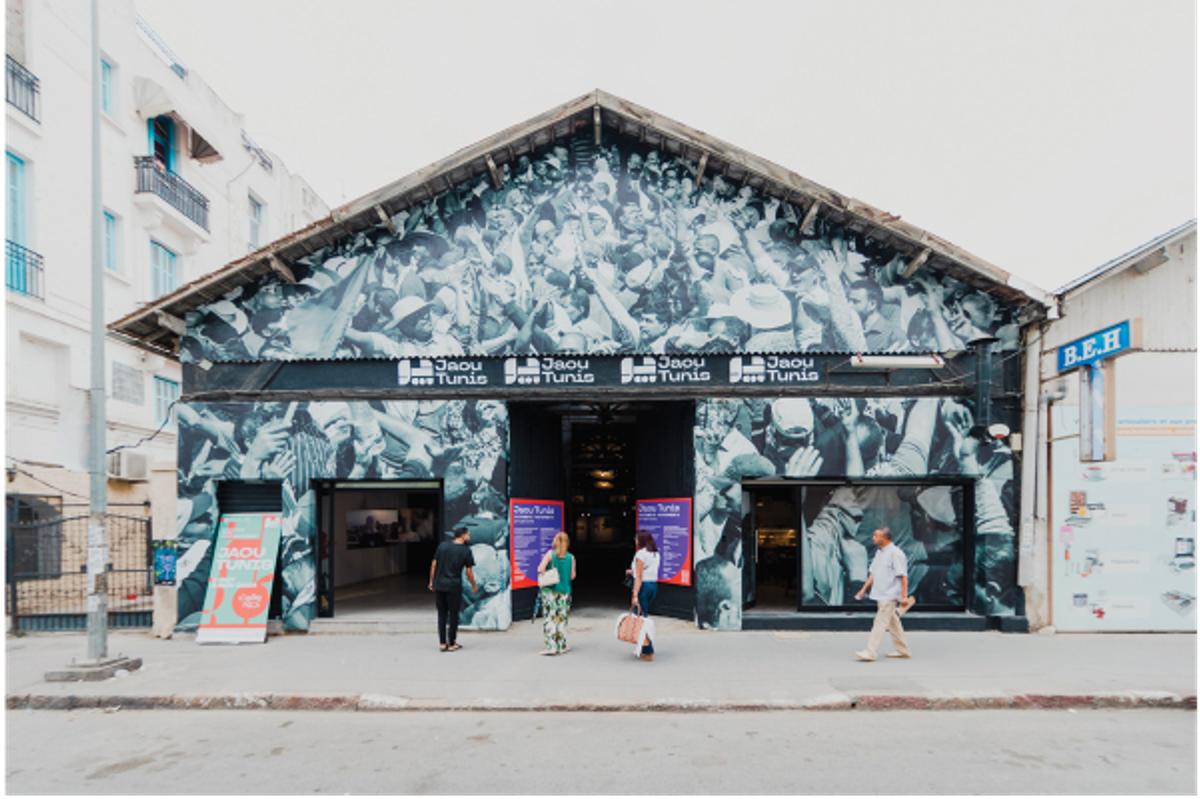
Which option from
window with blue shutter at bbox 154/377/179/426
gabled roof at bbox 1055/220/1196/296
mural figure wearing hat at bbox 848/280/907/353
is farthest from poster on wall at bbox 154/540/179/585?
gabled roof at bbox 1055/220/1196/296

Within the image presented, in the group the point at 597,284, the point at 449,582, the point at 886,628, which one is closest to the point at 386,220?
the point at 597,284

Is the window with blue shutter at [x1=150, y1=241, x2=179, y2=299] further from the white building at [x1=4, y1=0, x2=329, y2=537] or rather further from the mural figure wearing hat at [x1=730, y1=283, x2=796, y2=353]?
the mural figure wearing hat at [x1=730, y1=283, x2=796, y2=353]

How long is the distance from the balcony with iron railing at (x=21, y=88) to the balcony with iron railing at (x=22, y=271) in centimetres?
301

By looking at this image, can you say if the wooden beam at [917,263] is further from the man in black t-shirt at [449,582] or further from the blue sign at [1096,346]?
the man in black t-shirt at [449,582]

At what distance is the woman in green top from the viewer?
32.1 ft

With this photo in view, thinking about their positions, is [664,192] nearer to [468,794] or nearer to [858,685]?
[858,685]

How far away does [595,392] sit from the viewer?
11438 millimetres

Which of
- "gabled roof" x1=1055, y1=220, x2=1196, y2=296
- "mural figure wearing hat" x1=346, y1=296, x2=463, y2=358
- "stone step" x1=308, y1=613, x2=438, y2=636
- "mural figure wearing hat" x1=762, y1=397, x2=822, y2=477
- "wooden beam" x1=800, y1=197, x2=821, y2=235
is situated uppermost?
"wooden beam" x1=800, y1=197, x2=821, y2=235

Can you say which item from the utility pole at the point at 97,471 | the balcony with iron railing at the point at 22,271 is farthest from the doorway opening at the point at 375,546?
the balcony with iron railing at the point at 22,271

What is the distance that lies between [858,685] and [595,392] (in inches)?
216

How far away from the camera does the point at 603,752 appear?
624cm

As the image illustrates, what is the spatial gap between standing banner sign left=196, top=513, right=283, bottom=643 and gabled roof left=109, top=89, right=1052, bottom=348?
3.38 metres

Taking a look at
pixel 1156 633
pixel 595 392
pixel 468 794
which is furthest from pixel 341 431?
pixel 1156 633

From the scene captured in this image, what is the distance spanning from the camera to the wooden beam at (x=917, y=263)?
11.1 meters
